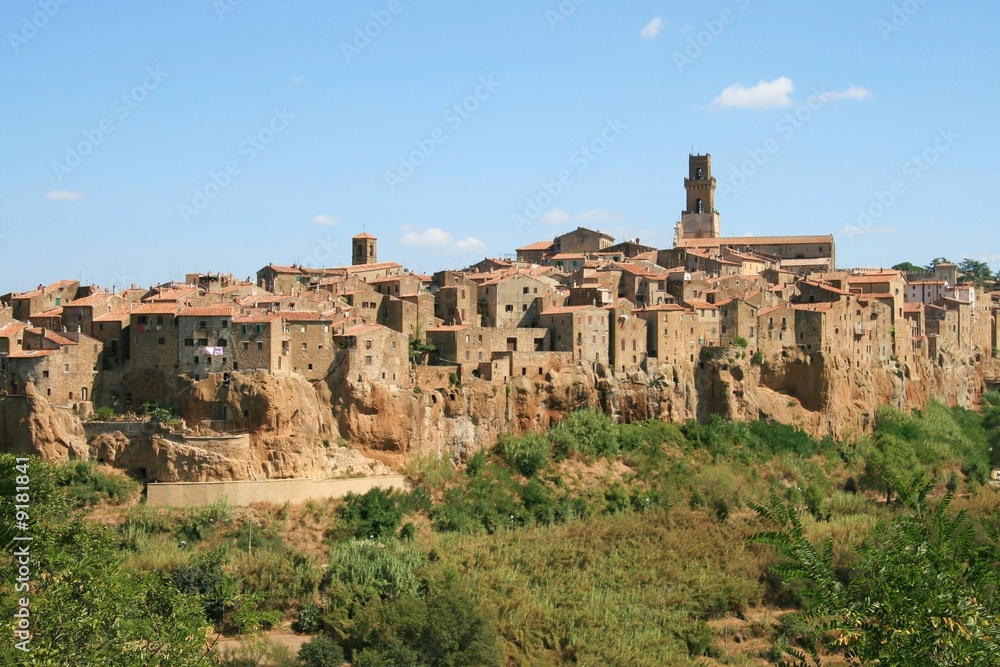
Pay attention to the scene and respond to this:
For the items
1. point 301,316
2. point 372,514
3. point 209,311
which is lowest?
point 372,514

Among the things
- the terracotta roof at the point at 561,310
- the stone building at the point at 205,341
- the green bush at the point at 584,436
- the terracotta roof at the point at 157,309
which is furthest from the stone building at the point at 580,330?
the terracotta roof at the point at 157,309

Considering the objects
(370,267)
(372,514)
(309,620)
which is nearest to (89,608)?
(309,620)

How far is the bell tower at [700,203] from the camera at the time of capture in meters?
84.2

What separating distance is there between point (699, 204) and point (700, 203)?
11 cm

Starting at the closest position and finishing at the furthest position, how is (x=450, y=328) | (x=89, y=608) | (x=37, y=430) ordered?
1. (x=89, y=608)
2. (x=37, y=430)
3. (x=450, y=328)

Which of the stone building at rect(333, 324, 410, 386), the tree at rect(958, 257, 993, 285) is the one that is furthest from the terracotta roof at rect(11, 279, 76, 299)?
the tree at rect(958, 257, 993, 285)

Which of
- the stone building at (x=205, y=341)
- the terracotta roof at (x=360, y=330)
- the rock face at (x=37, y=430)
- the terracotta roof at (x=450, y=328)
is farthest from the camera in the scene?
the terracotta roof at (x=450, y=328)

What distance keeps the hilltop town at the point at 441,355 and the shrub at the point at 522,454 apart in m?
0.84

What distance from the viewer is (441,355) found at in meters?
50.5

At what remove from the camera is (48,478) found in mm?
34906

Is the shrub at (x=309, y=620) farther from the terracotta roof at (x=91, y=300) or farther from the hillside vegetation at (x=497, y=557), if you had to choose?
the terracotta roof at (x=91, y=300)

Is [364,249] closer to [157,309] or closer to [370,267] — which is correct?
[370,267]

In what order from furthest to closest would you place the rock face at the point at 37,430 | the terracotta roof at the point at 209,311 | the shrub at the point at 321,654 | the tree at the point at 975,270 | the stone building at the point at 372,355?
1. the tree at the point at 975,270
2. the stone building at the point at 372,355
3. the terracotta roof at the point at 209,311
4. the rock face at the point at 37,430
5. the shrub at the point at 321,654

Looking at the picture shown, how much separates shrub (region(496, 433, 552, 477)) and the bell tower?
36.2 metres
